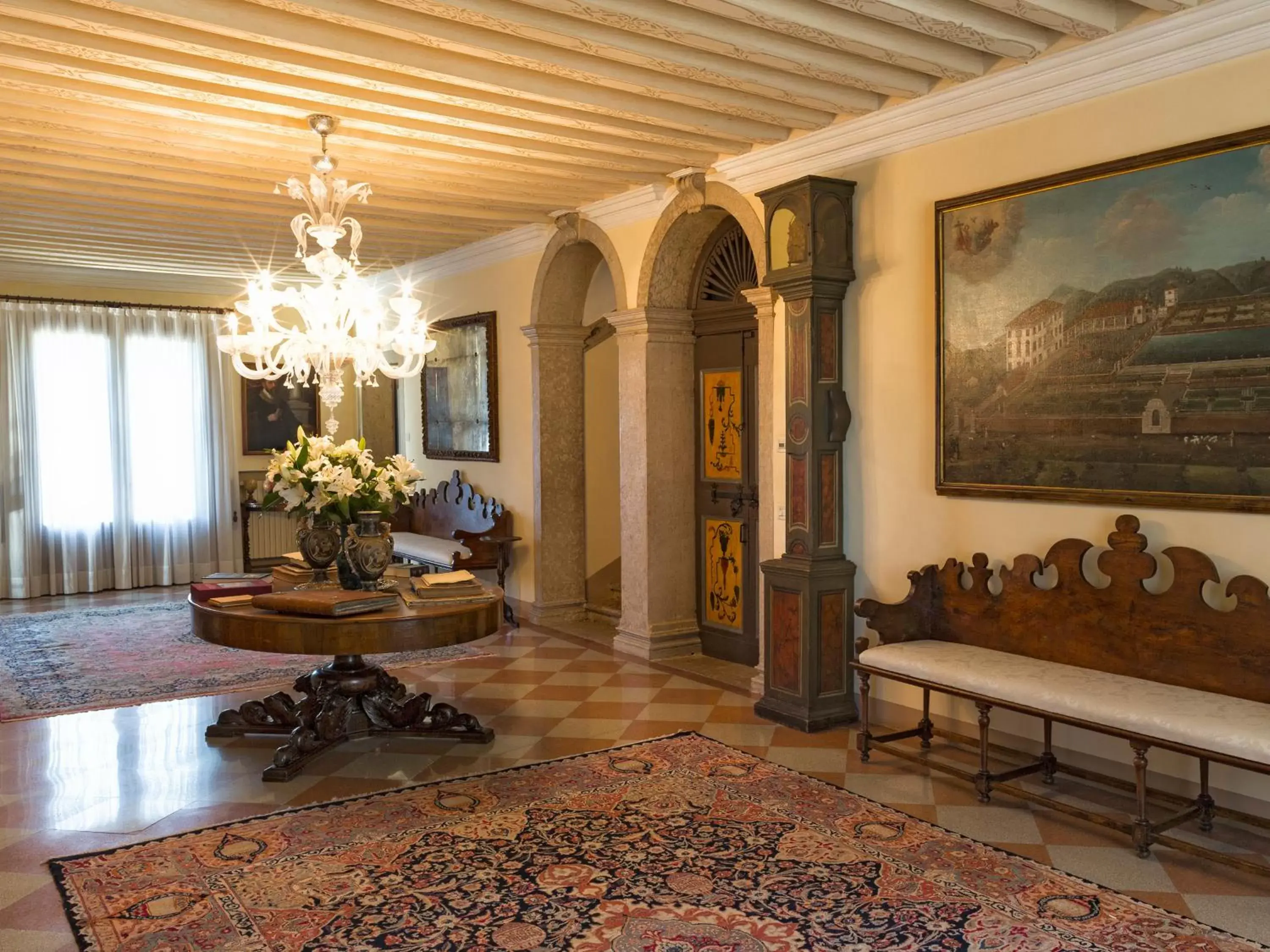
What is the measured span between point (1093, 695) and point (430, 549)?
5.81 metres

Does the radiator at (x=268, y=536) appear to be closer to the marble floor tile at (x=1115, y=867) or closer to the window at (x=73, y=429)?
the window at (x=73, y=429)

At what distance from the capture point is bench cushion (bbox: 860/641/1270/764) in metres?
3.47

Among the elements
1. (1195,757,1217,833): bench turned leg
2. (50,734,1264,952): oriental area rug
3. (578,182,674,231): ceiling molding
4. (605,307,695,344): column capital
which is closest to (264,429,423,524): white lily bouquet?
(50,734,1264,952): oriental area rug

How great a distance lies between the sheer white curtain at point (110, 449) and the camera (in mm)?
9742

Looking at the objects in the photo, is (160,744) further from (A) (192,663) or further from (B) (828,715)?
(B) (828,715)

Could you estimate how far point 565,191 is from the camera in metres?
6.94

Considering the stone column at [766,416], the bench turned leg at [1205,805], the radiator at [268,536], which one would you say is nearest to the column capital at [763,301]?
the stone column at [766,416]

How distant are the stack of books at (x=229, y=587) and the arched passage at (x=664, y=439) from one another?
2528 millimetres

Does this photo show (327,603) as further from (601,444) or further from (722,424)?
(601,444)

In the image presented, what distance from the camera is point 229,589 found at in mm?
5234

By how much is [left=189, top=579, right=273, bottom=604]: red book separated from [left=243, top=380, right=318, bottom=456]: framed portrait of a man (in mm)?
5799

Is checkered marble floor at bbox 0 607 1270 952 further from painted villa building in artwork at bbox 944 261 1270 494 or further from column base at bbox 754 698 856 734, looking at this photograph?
painted villa building in artwork at bbox 944 261 1270 494

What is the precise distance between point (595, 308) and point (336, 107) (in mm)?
3682

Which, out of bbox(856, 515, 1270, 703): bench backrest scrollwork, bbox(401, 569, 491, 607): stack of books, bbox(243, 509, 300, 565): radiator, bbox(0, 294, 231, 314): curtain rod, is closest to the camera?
bbox(856, 515, 1270, 703): bench backrest scrollwork
